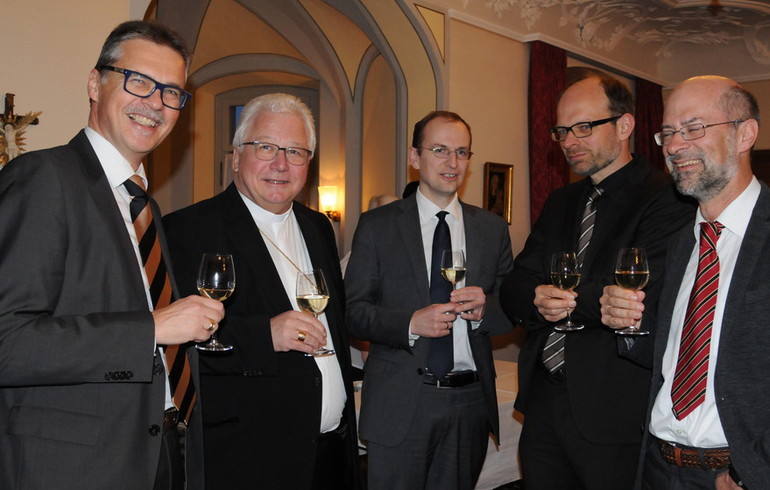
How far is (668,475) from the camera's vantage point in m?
2.14

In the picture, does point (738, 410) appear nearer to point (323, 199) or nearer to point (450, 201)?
point (450, 201)

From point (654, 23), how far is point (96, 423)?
9803 millimetres

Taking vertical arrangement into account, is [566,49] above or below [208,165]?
above

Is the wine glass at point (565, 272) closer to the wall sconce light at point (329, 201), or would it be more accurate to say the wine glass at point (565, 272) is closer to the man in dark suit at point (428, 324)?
the man in dark suit at point (428, 324)

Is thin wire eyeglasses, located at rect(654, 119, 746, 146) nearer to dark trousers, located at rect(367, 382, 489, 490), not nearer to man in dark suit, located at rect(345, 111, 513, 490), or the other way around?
man in dark suit, located at rect(345, 111, 513, 490)

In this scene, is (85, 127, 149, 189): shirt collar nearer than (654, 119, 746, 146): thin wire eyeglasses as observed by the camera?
Yes

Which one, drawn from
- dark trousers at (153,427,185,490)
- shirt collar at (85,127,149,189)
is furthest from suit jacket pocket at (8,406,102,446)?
shirt collar at (85,127,149,189)

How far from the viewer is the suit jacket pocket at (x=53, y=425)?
5.42 feet

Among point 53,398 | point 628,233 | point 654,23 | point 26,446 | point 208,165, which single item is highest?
point 654,23

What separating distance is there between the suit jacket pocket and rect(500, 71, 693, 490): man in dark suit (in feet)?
5.41

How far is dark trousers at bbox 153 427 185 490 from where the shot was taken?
191cm

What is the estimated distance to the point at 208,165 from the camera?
1195cm

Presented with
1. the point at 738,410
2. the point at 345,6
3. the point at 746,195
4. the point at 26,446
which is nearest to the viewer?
the point at 26,446

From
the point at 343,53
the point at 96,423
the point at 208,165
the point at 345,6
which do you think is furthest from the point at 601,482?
the point at 208,165
